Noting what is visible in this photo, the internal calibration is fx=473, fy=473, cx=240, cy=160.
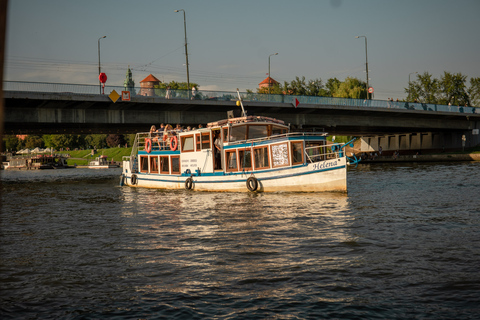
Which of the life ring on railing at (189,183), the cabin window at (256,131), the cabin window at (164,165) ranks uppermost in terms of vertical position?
the cabin window at (256,131)

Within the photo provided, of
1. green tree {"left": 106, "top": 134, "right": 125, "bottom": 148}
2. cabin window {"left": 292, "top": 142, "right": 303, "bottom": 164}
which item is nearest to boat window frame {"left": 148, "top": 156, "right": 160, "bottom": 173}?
cabin window {"left": 292, "top": 142, "right": 303, "bottom": 164}

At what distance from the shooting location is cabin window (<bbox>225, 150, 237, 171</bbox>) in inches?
1152

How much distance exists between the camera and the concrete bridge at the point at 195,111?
39656 mm

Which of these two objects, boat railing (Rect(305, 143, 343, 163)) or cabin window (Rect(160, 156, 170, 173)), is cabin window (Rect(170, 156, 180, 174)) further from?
boat railing (Rect(305, 143, 343, 163))

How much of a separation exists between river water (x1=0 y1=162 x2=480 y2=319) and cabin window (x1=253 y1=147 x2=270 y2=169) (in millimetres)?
6763

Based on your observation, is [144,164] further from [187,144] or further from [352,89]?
[352,89]

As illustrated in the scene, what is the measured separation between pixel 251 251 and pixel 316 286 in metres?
3.41

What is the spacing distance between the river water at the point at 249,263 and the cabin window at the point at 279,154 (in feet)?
19.3

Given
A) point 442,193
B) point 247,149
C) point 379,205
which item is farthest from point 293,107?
point 379,205

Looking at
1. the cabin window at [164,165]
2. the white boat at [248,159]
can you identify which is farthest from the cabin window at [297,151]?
the cabin window at [164,165]

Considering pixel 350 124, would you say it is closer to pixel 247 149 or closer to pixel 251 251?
pixel 247 149

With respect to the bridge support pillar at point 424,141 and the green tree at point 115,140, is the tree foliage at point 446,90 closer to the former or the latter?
the bridge support pillar at point 424,141

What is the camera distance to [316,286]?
30.4 feet

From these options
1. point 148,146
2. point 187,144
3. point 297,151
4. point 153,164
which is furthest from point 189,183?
point 297,151
